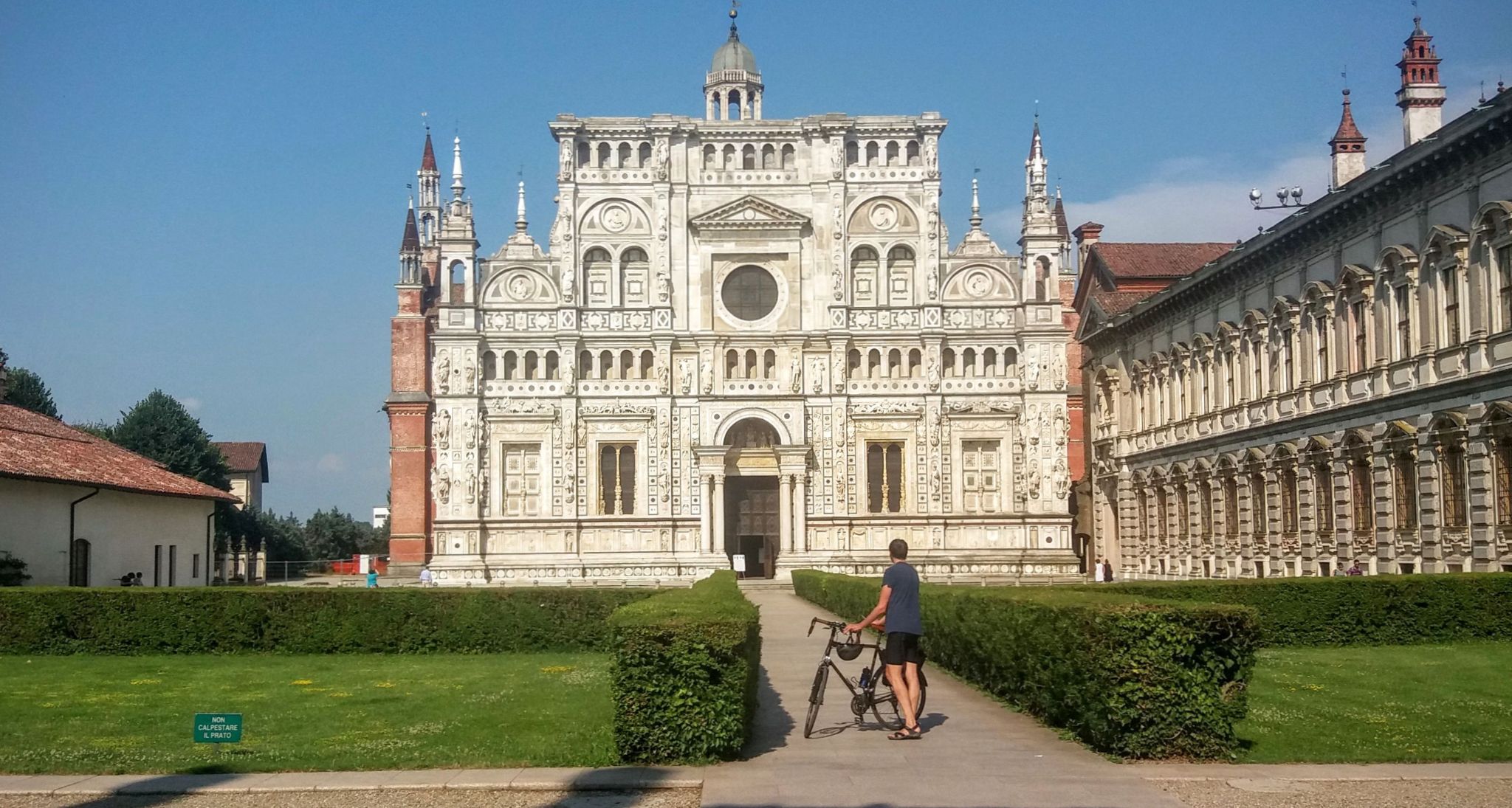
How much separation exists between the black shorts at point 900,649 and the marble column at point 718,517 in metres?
50.3

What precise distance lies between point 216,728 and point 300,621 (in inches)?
596

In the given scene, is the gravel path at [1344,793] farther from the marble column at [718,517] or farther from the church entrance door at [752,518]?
the church entrance door at [752,518]

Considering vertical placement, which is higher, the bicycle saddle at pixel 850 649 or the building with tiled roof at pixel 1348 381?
the building with tiled roof at pixel 1348 381

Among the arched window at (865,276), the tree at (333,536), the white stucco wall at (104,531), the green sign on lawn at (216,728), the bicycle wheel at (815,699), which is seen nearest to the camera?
the green sign on lawn at (216,728)

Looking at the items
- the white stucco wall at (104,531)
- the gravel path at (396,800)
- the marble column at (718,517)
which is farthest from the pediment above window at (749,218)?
the gravel path at (396,800)

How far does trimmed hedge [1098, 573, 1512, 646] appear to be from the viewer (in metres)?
28.9

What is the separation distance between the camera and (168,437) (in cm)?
8725

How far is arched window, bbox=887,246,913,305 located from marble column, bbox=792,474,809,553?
9540 millimetres

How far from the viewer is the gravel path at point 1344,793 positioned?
13195mm

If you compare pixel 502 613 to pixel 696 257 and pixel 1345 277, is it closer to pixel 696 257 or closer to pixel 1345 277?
pixel 1345 277

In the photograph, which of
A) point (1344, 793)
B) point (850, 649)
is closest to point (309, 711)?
point (850, 649)

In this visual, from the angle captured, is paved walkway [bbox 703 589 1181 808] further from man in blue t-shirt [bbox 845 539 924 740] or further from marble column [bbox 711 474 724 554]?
marble column [bbox 711 474 724 554]

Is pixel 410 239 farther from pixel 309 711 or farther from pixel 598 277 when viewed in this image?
pixel 309 711

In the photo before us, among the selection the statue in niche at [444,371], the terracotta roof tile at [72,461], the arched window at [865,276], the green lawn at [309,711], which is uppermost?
the arched window at [865,276]
